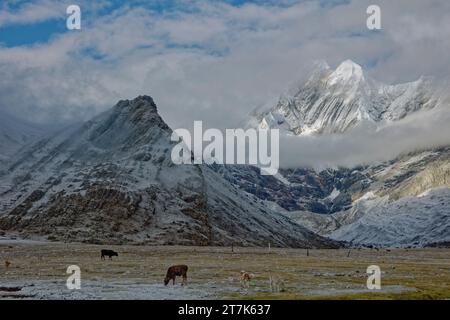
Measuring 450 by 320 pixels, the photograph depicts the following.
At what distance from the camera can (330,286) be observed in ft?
201

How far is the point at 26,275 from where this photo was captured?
71.0 m

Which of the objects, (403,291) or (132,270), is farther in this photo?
(132,270)
